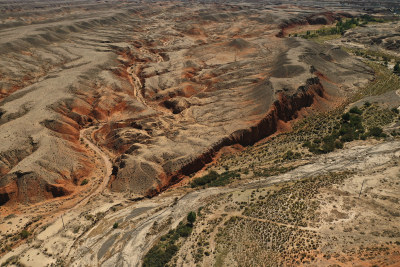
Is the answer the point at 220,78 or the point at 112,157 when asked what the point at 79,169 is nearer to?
the point at 112,157

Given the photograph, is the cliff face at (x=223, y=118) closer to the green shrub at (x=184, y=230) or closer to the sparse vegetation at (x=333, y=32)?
the green shrub at (x=184, y=230)

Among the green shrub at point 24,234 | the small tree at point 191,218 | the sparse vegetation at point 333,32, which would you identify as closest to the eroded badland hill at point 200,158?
the green shrub at point 24,234

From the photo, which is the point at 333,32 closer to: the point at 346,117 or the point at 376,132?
the point at 346,117

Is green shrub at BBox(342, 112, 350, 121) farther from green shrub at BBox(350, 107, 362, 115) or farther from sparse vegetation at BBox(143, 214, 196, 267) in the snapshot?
sparse vegetation at BBox(143, 214, 196, 267)

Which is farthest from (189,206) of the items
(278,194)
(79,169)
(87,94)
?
(87,94)

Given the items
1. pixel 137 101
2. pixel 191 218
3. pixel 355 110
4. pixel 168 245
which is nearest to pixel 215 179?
pixel 191 218

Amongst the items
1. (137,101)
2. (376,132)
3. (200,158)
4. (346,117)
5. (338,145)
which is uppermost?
(346,117)
